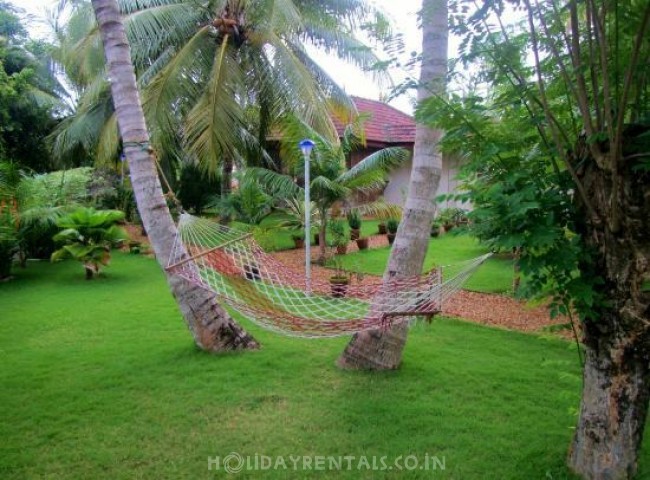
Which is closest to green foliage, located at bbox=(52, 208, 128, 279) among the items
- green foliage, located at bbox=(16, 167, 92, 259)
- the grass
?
green foliage, located at bbox=(16, 167, 92, 259)

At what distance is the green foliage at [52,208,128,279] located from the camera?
244 inches

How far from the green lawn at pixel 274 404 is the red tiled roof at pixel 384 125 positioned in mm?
7888

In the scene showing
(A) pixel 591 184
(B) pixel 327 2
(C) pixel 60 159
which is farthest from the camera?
(C) pixel 60 159

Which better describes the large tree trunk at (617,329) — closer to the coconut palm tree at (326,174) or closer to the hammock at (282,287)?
the hammock at (282,287)

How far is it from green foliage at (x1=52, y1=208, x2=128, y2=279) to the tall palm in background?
130 centimetres

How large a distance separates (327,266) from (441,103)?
16.6 feet

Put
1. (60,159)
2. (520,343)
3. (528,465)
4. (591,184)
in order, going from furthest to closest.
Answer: (60,159)
(520,343)
(528,465)
(591,184)

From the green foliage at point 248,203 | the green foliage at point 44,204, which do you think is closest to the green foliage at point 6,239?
the green foliage at point 44,204

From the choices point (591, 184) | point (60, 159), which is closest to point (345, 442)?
point (591, 184)

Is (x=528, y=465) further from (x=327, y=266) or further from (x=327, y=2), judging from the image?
(x=327, y=2)

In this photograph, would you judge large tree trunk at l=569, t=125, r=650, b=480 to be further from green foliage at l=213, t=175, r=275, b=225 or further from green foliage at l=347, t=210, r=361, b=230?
green foliage at l=347, t=210, r=361, b=230

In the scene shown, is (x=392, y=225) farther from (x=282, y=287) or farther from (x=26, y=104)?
(x=26, y=104)

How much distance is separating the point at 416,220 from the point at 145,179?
5.75 feet

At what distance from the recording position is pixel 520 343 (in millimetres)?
3695
